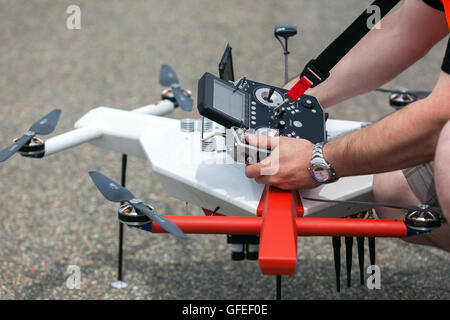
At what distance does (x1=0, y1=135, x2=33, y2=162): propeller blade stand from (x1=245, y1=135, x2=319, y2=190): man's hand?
2.16 ft

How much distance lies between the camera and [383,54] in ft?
6.53

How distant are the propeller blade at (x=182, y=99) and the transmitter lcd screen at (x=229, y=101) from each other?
461mm

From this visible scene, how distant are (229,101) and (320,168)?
0.30 metres

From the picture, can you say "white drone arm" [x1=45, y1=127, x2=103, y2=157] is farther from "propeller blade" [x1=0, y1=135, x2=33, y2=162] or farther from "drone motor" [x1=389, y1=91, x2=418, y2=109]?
"drone motor" [x1=389, y1=91, x2=418, y2=109]

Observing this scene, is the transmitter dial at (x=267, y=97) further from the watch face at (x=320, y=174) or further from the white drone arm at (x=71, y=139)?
the white drone arm at (x=71, y=139)

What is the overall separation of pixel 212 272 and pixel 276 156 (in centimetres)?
112

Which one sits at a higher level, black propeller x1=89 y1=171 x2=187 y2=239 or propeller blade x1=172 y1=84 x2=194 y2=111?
propeller blade x1=172 y1=84 x2=194 y2=111

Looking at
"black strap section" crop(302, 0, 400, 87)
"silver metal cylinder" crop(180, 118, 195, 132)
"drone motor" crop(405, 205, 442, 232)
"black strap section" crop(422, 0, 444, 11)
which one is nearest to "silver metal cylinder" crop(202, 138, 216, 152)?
"silver metal cylinder" crop(180, 118, 195, 132)

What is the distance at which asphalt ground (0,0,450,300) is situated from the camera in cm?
251

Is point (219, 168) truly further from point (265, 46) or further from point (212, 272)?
point (265, 46)

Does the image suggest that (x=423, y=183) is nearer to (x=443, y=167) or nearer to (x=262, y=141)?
(x=443, y=167)

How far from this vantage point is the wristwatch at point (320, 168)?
158 cm

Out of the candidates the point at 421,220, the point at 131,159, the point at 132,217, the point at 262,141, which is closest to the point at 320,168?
the point at 262,141
